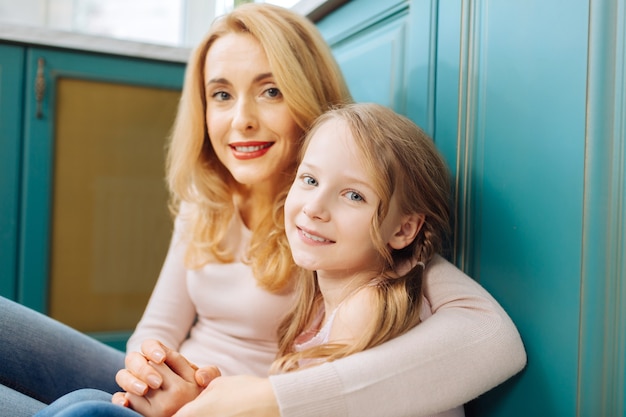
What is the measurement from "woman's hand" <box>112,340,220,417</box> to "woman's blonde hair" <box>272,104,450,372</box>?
12cm

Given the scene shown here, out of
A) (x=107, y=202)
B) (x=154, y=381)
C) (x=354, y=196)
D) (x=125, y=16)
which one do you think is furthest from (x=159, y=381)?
(x=125, y=16)

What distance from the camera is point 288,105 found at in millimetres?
941

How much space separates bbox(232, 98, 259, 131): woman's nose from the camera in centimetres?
94

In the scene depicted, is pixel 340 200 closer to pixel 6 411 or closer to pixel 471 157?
pixel 471 157

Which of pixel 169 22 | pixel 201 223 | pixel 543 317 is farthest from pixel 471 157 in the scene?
pixel 169 22

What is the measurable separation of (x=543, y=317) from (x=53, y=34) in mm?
1522

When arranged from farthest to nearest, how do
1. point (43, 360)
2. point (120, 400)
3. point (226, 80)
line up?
point (226, 80), point (43, 360), point (120, 400)

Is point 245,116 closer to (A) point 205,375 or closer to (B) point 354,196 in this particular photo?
(B) point 354,196

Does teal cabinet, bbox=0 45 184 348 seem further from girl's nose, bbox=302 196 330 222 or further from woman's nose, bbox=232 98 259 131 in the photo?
girl's nose, bbox=302 196 330 222

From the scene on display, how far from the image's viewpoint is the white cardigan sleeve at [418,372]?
2.04ft

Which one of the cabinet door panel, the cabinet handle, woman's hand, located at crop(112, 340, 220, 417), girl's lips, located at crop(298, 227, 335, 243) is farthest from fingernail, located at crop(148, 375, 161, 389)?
the cabinet handle

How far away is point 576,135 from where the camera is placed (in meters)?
0.66

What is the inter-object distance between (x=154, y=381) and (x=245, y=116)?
0.45m

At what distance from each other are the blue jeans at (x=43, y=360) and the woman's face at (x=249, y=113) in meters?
0.40
